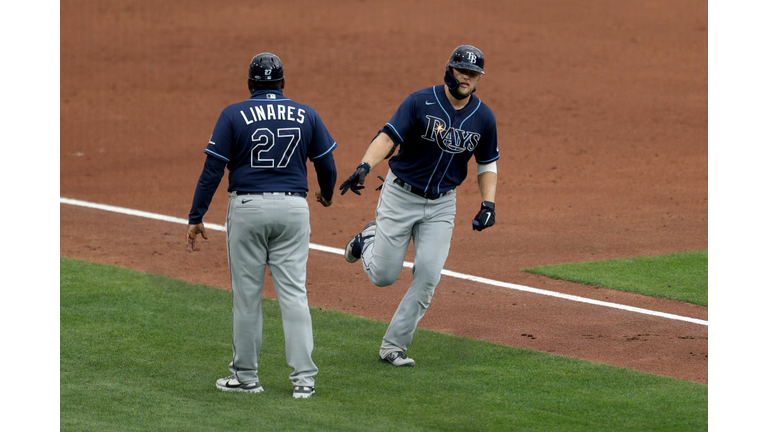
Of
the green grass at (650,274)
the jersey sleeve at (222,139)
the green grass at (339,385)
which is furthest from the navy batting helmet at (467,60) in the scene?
the green grass at (650,274)

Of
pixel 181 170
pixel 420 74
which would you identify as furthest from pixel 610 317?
pixel 420 74

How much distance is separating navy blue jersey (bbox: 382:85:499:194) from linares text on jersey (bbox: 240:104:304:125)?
81 cm

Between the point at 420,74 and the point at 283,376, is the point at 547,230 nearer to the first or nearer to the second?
the point at 283,376

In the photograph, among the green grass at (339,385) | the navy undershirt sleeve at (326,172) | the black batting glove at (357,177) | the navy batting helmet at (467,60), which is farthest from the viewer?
the navy batting helmet at (467,60)

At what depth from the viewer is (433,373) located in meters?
5.95

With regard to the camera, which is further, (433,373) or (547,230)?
(547,230)

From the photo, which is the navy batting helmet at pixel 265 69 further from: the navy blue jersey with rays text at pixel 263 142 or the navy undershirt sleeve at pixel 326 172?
the navy undershirt sleeve at pixel 326 172

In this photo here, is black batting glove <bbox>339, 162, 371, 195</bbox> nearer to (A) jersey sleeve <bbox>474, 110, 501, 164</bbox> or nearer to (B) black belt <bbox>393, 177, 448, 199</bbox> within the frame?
(B) black belt <bbox>393, 177, 448, 199</bbox>

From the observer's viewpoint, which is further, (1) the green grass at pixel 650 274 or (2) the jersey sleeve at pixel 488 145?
(1) the green grass at pixel 650 274

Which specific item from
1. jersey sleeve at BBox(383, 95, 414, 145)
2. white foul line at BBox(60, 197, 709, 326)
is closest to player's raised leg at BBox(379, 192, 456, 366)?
jersey sleeve at BBox(383, 95, 414, 145)

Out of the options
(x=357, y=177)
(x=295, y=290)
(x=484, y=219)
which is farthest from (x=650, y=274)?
(x=295, y=290)

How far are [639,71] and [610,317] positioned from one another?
1304cm

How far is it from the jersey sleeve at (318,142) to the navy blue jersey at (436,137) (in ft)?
2.01

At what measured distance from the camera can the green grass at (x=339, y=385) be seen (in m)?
5.01
